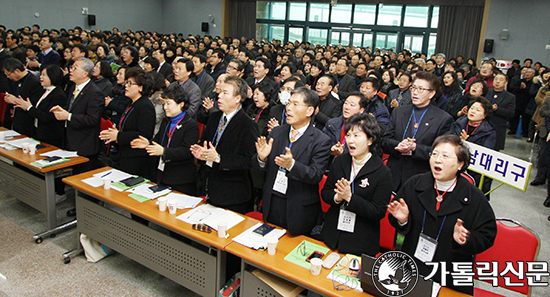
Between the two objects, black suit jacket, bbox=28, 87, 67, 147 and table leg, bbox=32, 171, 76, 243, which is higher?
black suit jacket, bbox=28, 87, 67, 147

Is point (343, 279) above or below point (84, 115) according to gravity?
below

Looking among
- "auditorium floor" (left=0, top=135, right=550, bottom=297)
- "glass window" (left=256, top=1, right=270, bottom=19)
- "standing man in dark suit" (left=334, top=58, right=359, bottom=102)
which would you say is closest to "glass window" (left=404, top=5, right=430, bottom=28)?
"glass window" (left=256, top=1, right=270, bottom=19)

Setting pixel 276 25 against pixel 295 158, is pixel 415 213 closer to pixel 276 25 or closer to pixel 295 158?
pixel 295 158

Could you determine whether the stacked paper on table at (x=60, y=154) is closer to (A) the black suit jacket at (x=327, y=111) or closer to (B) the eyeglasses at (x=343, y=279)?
(A) the black suit jacket at (x=327, y=111)

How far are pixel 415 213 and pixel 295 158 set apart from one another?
0.87 metres

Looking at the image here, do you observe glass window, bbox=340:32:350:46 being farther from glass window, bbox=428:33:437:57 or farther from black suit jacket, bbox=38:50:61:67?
black suit jacket, bbox=38:50:61:67

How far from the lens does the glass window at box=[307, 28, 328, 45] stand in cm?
1636

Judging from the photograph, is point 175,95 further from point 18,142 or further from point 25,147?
point 18,142

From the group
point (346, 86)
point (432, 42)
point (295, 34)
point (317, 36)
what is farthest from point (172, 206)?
point (295, 34)

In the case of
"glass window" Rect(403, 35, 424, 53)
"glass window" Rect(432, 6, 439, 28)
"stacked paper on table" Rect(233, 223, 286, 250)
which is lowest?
"stacked paper on table" Rect(233, 223, 286, 250)

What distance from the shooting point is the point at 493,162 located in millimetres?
3172

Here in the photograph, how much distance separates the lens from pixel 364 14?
50.3 ft

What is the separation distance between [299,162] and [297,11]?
1561cm

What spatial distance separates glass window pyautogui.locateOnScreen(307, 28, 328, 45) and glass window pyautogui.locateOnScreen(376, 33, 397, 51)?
236cm
